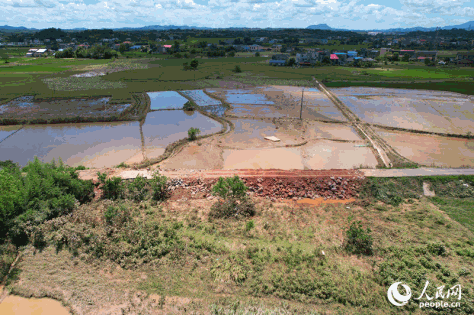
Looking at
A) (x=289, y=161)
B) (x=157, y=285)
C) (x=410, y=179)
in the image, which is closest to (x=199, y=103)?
(x=289, y=161)

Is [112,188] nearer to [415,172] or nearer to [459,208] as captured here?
[459,208]

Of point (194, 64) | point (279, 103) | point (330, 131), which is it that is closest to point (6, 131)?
point (279, 103)

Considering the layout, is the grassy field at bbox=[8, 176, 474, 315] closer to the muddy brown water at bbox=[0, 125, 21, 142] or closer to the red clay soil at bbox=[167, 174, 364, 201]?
the red clay soil at bbox=[167, 174, 364, 201]

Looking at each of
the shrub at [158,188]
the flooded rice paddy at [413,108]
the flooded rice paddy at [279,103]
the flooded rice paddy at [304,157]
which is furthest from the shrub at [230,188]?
the flooded rice paddy at [413,108]

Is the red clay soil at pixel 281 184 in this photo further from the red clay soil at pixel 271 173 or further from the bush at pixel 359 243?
the bush at pixel 359 243

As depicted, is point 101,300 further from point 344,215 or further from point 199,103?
point 199,103

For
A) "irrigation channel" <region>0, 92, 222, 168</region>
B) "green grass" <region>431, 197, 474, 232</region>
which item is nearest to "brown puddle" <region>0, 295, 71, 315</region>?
"irrigation channel" <region>0, 92, 222, 168</region>

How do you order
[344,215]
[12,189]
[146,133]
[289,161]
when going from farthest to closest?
[146,133]
[289,161]
[344,215]
[12,189]
